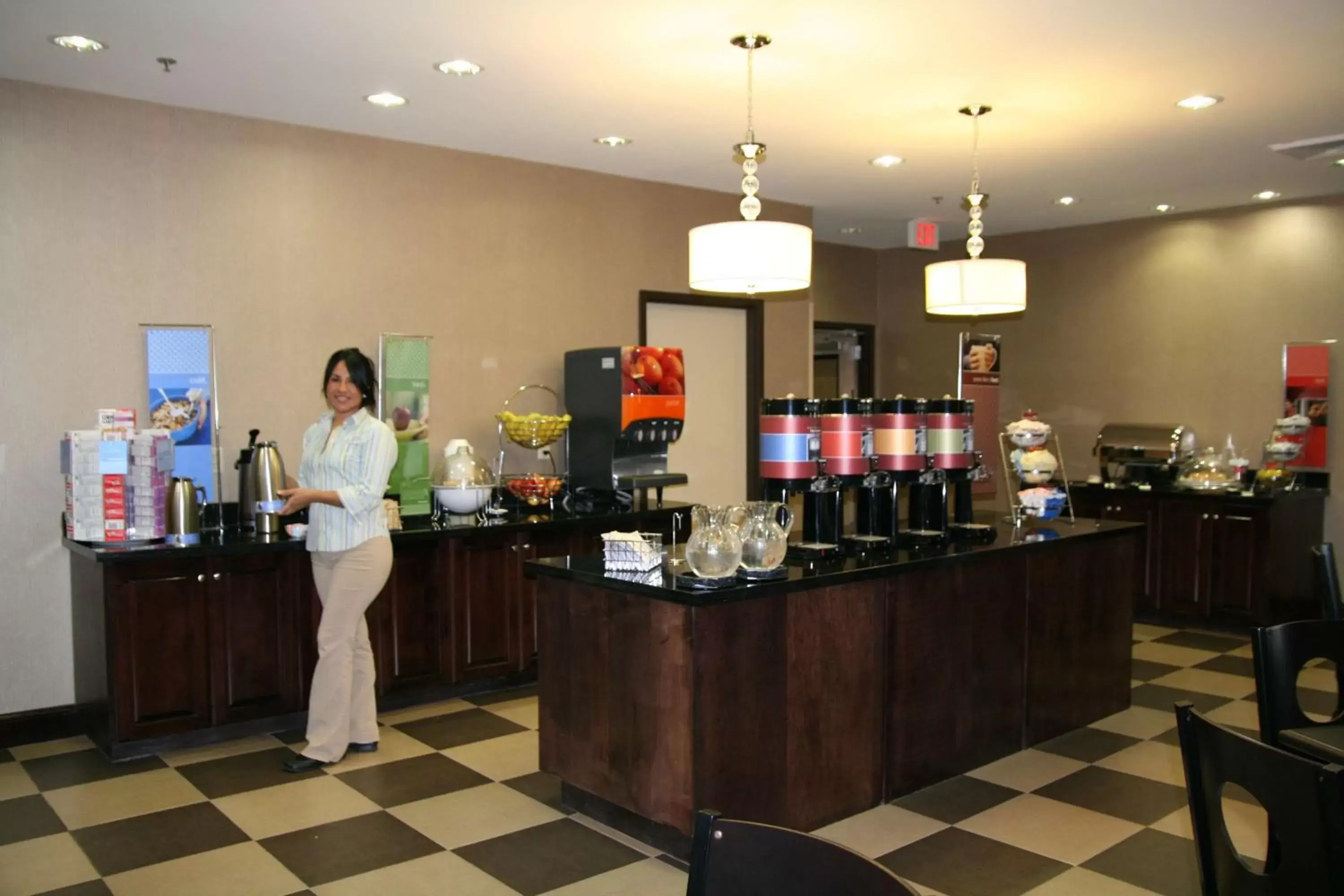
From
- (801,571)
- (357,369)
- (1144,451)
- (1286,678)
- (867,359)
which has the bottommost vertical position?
(1286,678)

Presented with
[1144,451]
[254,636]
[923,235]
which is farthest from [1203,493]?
[254,636]

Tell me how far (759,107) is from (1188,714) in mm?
3755

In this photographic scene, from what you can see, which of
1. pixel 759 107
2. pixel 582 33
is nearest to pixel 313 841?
pixel 582 33

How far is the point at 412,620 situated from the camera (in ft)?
16.4

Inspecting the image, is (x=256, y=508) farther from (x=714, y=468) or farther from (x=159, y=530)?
(x=714, y=468)

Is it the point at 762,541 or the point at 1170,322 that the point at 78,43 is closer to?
the point at 762,541

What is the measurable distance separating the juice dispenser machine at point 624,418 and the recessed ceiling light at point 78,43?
8.82 feet

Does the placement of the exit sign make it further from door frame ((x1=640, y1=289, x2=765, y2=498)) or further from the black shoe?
the black shoe

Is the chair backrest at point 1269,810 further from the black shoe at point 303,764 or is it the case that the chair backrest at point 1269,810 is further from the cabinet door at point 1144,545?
the cabinet door at point 1144,545

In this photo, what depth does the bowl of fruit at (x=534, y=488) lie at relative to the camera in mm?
5621

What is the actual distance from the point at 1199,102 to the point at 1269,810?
4065 mm

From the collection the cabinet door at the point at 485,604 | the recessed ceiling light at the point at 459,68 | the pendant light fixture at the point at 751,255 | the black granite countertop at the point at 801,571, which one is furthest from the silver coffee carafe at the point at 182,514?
the pendant light fixture at the point at 751,255

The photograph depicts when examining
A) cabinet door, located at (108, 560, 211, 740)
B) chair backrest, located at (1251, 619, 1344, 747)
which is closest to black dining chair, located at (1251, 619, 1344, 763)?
chair backrest, located at (1251, 619, 1344, 747)

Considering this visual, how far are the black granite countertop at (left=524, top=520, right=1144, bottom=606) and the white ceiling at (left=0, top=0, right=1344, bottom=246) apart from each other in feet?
6.35
